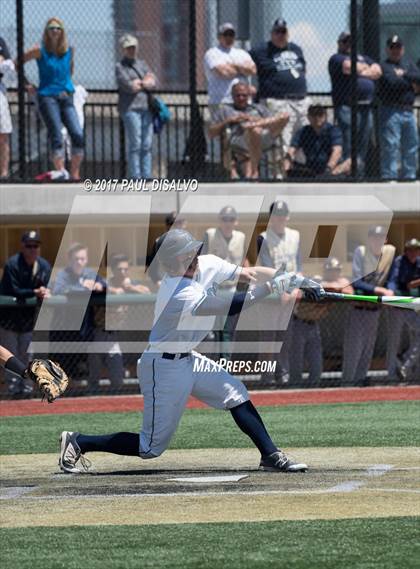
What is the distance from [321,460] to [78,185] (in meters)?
8.50

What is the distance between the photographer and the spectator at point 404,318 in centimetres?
1598

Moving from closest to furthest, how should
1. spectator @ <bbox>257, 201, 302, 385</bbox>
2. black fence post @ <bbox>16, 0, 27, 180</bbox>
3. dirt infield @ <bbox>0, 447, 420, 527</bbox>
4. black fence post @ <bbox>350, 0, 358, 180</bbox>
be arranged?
dirt infield @ <bbox>0, 447, 420, 527</bbox> → spectator @ <bbox>257, 201, 302, 385</bbox> → black fence post @ <bbox>16, 0, 27, 180</bbox> → black fence post @ <bbox>350, 0, 358, 180</bbox>

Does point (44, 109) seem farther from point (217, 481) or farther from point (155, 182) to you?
point (217, 481)

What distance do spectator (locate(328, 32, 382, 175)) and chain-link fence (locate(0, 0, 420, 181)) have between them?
14 millimetres

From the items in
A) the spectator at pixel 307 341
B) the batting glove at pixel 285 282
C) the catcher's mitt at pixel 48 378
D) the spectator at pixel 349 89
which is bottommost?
the spectator at pixel 307 341

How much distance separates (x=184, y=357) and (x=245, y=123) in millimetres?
8928

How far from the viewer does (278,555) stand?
19.3ft

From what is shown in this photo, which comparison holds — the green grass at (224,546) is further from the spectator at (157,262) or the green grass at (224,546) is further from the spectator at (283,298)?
the spectator at (283,298)

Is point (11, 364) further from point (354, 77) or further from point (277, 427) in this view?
point (354, 77)

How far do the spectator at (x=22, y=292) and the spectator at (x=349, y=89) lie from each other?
514 cm

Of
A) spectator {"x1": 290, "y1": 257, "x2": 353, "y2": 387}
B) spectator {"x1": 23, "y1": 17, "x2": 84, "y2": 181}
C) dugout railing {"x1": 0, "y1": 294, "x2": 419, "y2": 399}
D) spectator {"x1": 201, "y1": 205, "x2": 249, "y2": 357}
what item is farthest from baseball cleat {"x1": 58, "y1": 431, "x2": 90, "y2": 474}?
spectator {"x1": 23, "y1": 17, "x2": 84, "y2": 181}

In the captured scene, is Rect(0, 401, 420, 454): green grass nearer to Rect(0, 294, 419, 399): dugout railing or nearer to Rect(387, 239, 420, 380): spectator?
Rect(0, 294, 419, 399): dugout railing

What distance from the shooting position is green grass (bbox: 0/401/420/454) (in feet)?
35.3

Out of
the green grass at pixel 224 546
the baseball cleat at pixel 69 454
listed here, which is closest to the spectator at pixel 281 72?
the baseball cleat at pixel 69 454
